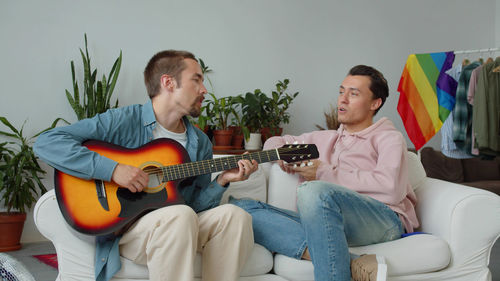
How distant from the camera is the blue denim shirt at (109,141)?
5.08ft

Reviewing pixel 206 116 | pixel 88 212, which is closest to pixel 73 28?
pixel 206 116

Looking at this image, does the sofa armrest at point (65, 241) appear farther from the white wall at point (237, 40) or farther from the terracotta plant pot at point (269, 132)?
the terracotta plant pot at point (269, 132)

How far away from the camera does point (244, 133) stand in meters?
3.62

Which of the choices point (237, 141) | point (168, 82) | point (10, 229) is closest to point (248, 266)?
point (168, 82)

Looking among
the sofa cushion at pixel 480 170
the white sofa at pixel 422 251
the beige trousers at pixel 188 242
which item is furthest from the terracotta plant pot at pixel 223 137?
the sofa cushion at pixel 480 170

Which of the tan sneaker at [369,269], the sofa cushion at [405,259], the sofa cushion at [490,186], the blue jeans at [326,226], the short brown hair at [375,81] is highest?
the short brown hair at [375,81]

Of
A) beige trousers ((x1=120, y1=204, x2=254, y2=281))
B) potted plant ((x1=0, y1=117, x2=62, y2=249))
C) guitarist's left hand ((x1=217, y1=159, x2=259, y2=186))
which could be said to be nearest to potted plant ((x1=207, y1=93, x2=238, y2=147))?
potted plant ((x1=0, y1=117, x2=62, y2=249))

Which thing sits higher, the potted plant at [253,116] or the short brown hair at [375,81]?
the short brown hair at [375,81]

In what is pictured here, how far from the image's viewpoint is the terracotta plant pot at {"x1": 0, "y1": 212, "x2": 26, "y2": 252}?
309 centimetres

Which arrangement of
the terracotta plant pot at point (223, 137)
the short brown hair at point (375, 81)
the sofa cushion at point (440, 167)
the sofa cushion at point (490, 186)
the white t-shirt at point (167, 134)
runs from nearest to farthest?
the white t-shirt at point (167, 134) → the short brown hair at point (375, 81) → the terracotta plant pot at point (223, 137) → the sofa cushion at point (490, 186) → the sofa cushion at point (440, 167)

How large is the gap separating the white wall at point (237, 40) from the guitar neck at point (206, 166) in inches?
86.1

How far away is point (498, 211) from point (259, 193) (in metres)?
1.04

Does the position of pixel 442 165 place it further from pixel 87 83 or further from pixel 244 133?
pixel 87 83

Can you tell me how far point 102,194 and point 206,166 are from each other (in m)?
0.39
